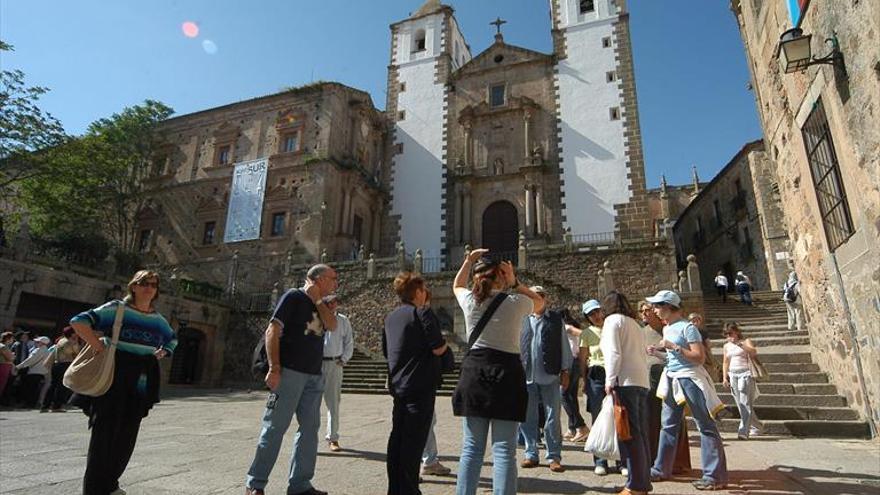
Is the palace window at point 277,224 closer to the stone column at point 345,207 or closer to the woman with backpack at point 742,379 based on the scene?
the stone column at point 345,207

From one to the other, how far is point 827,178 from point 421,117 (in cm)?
2307

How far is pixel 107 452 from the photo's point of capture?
116 inches

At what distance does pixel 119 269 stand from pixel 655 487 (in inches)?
806

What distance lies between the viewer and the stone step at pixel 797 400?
6.98 m

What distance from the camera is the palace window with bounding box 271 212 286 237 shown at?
2392 cm

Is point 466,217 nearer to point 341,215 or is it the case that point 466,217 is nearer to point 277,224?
point 341,215

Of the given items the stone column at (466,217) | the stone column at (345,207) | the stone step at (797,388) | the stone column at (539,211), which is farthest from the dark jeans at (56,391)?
the stone column at (539,211)

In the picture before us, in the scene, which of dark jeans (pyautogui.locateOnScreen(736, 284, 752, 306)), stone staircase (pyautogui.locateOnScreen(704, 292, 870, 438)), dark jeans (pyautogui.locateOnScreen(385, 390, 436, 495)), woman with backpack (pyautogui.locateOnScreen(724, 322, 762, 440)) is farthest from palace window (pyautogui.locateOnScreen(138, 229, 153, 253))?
dark jeans (pyautogui.locateOnScreen(736, 284, 752, 306))

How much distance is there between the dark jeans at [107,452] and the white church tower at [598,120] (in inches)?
832

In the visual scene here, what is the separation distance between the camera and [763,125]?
9.38 m

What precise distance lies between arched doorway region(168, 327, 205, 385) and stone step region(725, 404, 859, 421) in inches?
739

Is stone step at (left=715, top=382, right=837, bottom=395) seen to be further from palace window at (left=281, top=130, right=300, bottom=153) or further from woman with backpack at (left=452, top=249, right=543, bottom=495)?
palace window at (left=281, top=130, right=300, bottom=153)

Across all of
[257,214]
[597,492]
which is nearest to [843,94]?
[597,492]

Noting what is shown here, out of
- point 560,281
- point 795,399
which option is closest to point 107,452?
point 795,399
